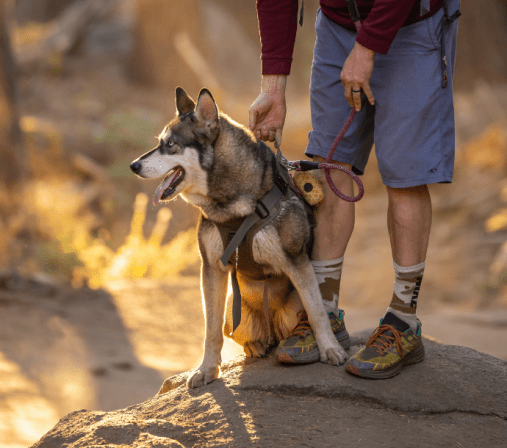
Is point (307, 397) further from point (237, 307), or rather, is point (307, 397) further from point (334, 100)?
point (334, 100)

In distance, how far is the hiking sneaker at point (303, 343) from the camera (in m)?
2.19

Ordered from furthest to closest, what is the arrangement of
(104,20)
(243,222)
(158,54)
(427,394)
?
(104,20) < (158,54) < (243,222) < (427,394)

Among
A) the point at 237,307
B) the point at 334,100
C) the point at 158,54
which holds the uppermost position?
the point at 158,54

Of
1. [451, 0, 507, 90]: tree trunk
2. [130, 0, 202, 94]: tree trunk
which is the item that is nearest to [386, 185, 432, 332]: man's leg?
[451, 0, 507, 90]: tree trunk

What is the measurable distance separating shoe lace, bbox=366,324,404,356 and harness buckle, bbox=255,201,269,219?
69 cm

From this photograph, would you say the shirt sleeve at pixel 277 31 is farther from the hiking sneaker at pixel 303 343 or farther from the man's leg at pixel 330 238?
the hiking sneaker at pixel 303 343

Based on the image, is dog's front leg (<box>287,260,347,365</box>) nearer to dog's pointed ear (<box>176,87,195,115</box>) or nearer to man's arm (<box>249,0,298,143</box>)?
man's arm (<box>249,0,298,143</box>)

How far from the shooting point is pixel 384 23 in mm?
1909

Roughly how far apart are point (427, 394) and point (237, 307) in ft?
2.80

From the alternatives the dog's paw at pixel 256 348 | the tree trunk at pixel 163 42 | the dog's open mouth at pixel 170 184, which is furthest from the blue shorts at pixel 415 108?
the tree trunk at pixel 163 42

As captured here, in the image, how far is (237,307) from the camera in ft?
7.46

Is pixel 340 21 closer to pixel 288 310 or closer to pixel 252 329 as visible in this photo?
pixel 288 310

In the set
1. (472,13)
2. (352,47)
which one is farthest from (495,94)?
(352,47)

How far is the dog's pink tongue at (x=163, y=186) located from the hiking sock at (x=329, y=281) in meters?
0.76
